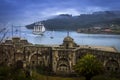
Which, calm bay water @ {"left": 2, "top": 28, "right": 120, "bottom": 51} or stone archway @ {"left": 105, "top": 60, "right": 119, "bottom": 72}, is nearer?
stone archway @ {"left": 105, "top": 60, "right": 119, "bottom": 72}

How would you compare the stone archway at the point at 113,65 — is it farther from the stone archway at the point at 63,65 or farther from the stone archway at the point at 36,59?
the stone archway at the point at 36,59

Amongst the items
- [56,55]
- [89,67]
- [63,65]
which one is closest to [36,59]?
[56,55]

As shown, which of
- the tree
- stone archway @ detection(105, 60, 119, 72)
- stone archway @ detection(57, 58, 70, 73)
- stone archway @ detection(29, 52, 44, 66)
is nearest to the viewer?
the tree

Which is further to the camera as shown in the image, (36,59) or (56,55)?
(36,59)

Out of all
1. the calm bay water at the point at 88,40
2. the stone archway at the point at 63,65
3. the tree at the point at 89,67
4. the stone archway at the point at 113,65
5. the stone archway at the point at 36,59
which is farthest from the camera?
the calm bay water at the point at 88,40

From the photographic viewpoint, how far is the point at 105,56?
146 feet

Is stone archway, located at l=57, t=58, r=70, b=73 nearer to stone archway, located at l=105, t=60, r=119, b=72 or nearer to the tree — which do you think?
stone archway, located at l=105, t=60, r=119, b=72

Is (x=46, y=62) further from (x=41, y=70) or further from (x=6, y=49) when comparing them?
(x=6, y=49)

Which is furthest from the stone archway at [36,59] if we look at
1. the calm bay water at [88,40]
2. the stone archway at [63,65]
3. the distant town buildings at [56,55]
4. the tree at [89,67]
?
the calm bay water at [88,40]

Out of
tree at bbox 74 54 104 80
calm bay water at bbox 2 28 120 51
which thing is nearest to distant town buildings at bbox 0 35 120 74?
tree at bbox 74 54 104 80

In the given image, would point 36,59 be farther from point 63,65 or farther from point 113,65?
point 113,65

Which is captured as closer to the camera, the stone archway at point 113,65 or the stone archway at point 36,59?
the stone archway at point 113,65

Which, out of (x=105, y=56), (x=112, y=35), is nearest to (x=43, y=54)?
(x=105, y=56)

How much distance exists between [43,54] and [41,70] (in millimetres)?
2463
